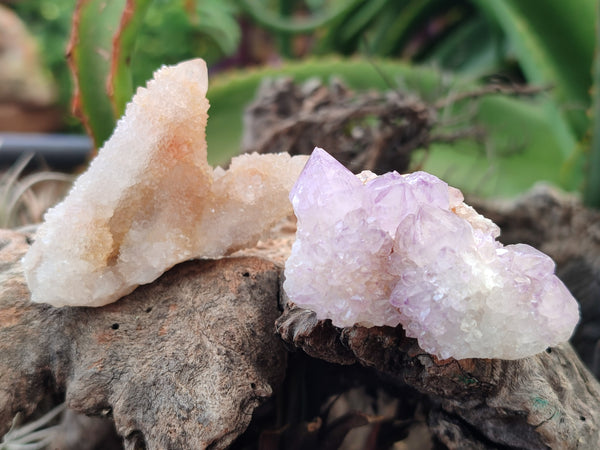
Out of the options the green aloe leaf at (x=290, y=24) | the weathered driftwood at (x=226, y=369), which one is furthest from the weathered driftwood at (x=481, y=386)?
the green aloe leaf at (x=290, y=24)

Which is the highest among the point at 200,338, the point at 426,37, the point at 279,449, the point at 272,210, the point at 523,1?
the point at 426,37

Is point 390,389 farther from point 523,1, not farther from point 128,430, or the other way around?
point 523,1

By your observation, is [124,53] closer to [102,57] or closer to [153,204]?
[102,57]

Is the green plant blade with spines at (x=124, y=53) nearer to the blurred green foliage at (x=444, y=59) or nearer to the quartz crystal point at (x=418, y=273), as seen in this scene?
the blurred green foliage at (x=444, y=59)

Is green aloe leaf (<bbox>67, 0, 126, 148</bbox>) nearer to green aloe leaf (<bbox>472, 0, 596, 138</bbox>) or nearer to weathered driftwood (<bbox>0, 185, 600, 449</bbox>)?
weathered driftwood (<bbox>0, 185, 600, 449</bbox>)

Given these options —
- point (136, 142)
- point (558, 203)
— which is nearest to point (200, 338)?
point (136, 142)

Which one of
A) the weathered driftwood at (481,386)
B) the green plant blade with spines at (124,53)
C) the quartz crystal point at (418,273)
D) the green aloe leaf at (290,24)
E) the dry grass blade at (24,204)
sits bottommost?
the weathered driftwood at (481,386)
